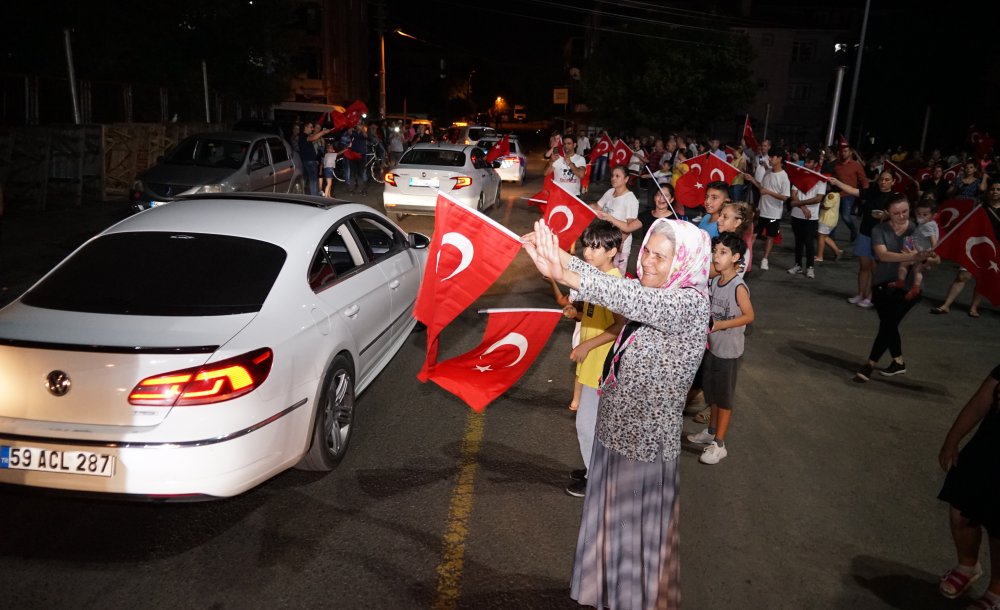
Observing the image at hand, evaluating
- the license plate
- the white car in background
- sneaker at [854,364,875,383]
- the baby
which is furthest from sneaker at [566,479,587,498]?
the white car in background

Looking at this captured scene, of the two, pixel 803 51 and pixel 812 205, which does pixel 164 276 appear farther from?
pixel 803 51

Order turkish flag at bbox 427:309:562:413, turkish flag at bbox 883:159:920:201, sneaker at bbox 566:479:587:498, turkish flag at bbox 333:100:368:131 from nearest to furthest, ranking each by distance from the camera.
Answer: turkish flag at bbox 427:309:562:413
sneaker at bbox 566:479:587:498
turkish flag at bbox 883:159:920:201
turkish flag at bbox 333:100:368:131

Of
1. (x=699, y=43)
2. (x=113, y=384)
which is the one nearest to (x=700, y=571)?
(x=113, y=384)

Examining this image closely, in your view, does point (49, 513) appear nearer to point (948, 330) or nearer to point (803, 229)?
point (948, 330)

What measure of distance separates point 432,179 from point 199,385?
11.1 metres

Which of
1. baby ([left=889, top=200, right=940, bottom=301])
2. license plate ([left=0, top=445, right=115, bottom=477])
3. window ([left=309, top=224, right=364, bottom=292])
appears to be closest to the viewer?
license plate ([left=0, top=445, right=115, bottom=477])

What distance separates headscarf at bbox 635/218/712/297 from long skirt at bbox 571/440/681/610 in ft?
2.57

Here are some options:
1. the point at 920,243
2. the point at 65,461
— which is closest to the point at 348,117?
the point at 920,243

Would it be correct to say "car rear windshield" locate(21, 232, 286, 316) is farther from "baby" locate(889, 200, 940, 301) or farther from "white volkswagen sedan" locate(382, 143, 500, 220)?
"white volkswagen sedan" locate(382, 143, 500, 220)

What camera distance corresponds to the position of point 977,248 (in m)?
6.58

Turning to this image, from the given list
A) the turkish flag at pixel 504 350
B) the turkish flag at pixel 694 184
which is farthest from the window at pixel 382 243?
the turkish flag at pixel 694 184

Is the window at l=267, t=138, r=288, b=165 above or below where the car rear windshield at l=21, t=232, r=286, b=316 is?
above

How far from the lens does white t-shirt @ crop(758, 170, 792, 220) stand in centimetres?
1095

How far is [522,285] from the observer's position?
33.6ft
